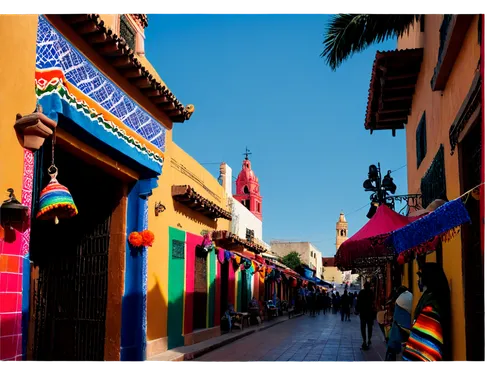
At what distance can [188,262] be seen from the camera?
14070mm

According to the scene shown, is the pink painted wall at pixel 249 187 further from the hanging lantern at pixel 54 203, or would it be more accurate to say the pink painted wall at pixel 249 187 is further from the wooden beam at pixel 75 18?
the hanging lantern at pixel 54 203

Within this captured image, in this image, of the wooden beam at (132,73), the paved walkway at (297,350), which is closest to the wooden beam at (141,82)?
the wooden beam at (132,73)

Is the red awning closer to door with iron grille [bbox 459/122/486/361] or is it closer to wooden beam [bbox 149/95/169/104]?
door with iron grille [bbox 459/122/486/361]

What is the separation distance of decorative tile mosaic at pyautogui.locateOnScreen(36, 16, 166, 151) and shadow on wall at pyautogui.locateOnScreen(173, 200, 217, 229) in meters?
2.87

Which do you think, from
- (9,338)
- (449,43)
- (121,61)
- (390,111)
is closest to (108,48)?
(121,61)

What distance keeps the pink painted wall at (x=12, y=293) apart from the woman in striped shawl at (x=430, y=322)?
4255 mm

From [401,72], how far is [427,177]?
2.47 m

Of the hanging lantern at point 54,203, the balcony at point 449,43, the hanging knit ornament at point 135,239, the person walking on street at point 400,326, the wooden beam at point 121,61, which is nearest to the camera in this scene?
the balcony at point 449,43

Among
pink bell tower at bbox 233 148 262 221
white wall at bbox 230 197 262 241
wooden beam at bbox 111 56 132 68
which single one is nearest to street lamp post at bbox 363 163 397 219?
wooden beam at bbox 111 56 132 68

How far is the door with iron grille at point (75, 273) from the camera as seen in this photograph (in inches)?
384

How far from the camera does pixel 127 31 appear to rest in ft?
34.7

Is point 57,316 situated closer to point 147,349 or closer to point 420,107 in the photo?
point 147,349

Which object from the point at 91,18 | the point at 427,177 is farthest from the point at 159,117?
the point at 427,177

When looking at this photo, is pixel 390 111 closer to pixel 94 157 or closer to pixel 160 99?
pixel 160 99
